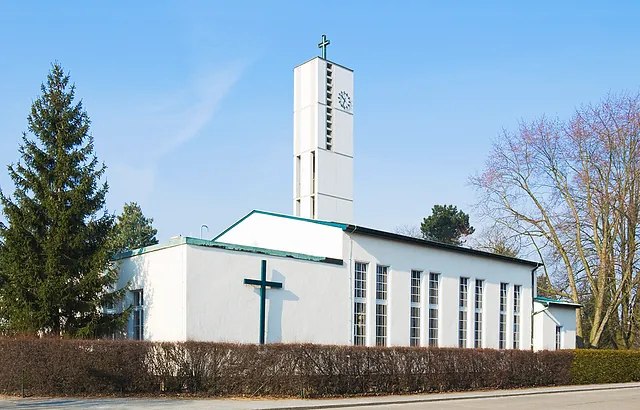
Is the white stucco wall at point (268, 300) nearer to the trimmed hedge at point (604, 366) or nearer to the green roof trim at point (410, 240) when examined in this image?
the green roof trim at point (410, 240)

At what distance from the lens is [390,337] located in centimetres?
2698

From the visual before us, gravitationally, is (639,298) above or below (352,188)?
below

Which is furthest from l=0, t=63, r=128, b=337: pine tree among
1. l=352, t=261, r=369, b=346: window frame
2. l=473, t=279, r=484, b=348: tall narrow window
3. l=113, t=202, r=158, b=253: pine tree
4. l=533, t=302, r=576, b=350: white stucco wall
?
l=113, t=202, r=158, b=253: pine tree

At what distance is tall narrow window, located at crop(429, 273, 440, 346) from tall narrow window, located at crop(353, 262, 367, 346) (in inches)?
153

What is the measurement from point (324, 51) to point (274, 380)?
69.5ft

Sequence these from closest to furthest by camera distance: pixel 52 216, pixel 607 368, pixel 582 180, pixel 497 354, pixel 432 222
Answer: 1. pixel 52 216
2. pixel 497 354
3. pixel 607 368
4. pixel 582 180
5. pixel 432 222

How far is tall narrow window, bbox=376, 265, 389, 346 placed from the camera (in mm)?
26750

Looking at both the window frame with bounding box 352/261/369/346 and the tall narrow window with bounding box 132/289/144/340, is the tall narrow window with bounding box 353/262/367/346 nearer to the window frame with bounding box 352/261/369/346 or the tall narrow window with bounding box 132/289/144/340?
the window frame with bounding box 352/261/369/346

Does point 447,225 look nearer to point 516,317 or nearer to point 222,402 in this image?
point 516,317

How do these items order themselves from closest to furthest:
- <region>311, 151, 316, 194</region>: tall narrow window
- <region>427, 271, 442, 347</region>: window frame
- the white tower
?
1. <region>427, 271, 442, 347</region>: window frame
2. <region>311, 151, 316, 194</region>: tall narrow window
3. the white tower

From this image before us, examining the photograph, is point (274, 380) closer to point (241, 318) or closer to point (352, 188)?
point (241, 318)

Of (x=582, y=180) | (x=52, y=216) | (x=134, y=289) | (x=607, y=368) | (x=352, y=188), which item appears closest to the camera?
(x=52, y=216)

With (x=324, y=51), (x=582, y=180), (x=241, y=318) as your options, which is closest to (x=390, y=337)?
(x=241, y=318)

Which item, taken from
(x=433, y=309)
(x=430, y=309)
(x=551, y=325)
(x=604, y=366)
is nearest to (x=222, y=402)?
(x=430, y=309)
